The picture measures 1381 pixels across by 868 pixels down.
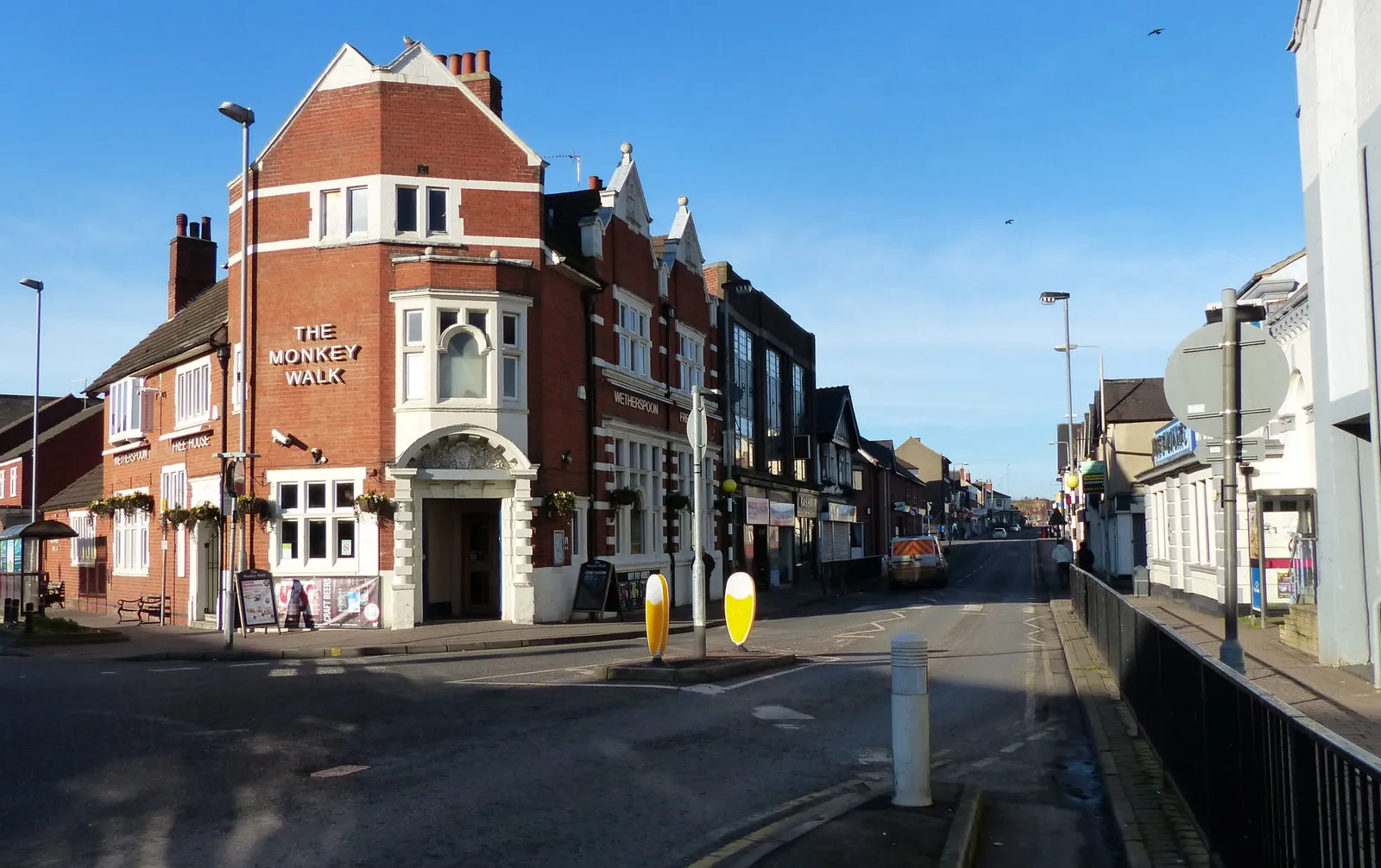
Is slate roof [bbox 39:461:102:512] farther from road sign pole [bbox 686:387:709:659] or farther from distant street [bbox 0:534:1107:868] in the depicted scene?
road sign pole [bbox 686:387:709:659]

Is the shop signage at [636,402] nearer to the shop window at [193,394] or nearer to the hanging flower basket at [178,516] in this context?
the shop window at [193,394]

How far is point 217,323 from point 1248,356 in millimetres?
24828

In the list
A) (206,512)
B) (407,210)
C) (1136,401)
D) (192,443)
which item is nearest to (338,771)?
(407,210)

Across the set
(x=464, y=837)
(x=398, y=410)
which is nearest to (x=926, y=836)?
(x=464, y=837)

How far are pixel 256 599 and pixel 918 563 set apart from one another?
81.1 feet

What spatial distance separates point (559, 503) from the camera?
24531 mm

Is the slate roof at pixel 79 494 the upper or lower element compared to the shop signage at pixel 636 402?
lower

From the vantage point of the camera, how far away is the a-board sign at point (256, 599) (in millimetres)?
22375

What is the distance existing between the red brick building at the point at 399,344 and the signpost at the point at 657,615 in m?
9.34

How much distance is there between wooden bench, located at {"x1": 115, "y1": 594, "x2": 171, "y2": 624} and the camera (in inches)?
1048

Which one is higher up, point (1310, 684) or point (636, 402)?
point (636, 402)

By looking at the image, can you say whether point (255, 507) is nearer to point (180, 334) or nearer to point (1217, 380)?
point (180, 334)

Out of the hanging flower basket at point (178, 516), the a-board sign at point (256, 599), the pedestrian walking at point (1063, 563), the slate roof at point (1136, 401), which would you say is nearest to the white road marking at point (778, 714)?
the a-board sign at point (256, 599)

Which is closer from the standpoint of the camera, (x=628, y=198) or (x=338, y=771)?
(x=338, y=771)
